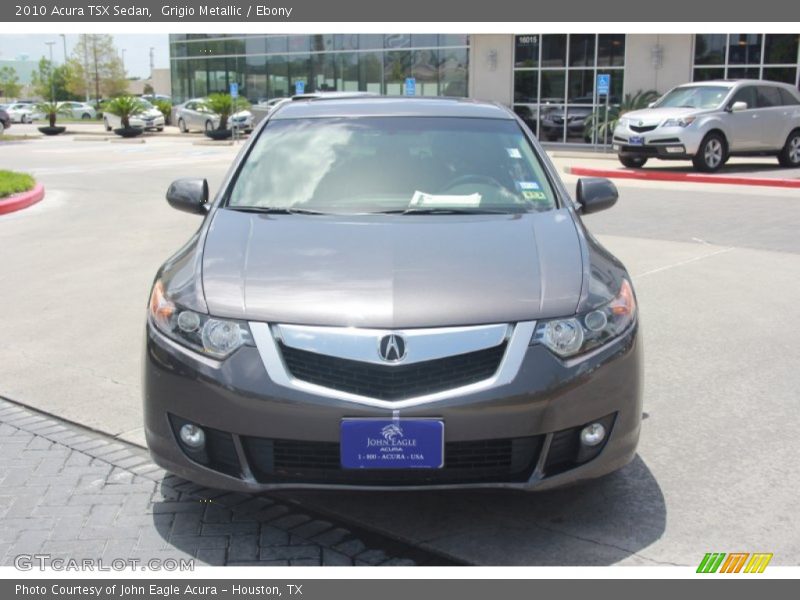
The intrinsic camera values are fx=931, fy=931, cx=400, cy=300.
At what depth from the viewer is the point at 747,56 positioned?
26.2 meters

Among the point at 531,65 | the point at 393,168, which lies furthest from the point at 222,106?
the point at 393,168

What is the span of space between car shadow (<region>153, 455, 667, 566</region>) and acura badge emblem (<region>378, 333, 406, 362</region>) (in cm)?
56

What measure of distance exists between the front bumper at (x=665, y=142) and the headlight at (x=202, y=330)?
16529 mm

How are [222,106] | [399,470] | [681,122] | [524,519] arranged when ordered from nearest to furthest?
1. [399,470]
2. [524,519]
3. [681,122]
4. [222,106]

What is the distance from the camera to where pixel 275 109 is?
17.1 feet

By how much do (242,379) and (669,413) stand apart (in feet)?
8.73

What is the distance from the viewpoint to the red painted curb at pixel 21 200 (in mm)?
13680

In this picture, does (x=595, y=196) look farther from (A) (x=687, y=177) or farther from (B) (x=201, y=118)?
(B) (x=201, y=118)

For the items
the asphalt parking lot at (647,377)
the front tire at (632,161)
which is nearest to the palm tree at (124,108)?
the front tire at (632,161)

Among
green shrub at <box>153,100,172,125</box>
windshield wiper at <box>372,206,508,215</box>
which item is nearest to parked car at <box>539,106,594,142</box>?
green shrub at <box>153,100,172,125</box>

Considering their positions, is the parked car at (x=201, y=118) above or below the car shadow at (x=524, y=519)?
above

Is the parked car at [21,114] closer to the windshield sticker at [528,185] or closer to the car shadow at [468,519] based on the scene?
the windshield sticker at [528,185]

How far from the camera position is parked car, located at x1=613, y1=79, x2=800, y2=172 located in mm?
18609

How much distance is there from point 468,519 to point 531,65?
90.4 feet
